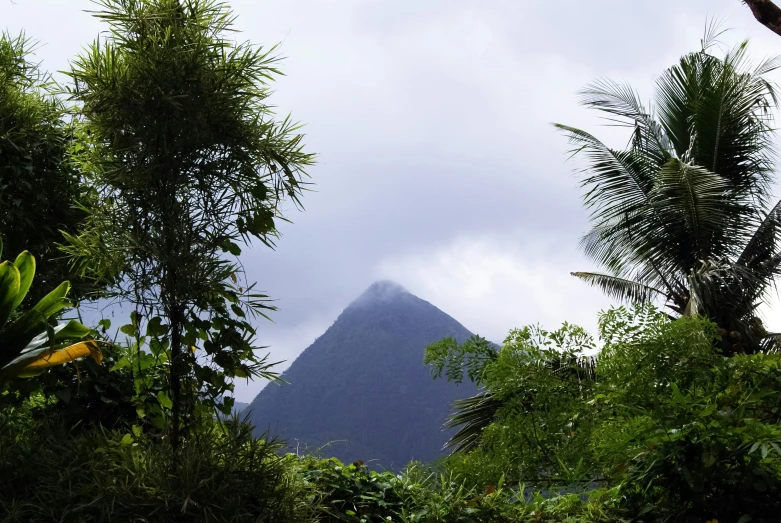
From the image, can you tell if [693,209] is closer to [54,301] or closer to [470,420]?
[470,420]

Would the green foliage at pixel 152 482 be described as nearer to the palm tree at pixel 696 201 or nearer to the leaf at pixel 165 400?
the leaf at pixel 165 400

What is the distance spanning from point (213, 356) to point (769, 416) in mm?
2814

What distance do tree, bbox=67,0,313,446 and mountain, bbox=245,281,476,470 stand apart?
49.8 meters

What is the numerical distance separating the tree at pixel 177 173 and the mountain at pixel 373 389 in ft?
163

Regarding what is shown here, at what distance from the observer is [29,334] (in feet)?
12.1

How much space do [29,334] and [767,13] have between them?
4191 millimetres

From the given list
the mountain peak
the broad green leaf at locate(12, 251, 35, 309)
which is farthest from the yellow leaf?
the mountain peak

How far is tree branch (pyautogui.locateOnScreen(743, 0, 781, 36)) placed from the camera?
3756 mm

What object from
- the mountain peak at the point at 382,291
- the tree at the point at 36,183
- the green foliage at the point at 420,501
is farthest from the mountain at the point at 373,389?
the green foliage at the point at 420,501

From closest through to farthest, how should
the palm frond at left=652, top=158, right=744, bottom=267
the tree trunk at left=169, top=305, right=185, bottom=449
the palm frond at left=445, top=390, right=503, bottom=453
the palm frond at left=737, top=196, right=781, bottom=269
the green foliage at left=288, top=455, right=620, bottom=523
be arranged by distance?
the green foliage at left=288, top=455, right=620, bottom=523 < the tree trunk at left=169, top=305, right=185, bottom=449 < the palm frond at left=445, top=390, right=503, bottom=453 < the palm frond at left=652, top=158, right=744, bottom=267 < the palm frond at left=737, top=196, right=781, bottom=269

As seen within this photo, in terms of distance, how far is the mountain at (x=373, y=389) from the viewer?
57438mm

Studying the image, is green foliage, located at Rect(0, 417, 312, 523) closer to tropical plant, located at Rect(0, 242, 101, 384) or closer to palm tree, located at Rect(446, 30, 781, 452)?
tropical plant, located at Rect(0, 242, 101, 384)

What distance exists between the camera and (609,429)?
11.8ft

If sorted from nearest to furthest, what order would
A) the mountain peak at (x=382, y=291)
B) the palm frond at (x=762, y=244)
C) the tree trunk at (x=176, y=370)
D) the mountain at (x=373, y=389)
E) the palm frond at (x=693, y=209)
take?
the tree trunk at (x=176, y=370)
the palm frond at (x=693, y=209)
the palm frond at (x=762, y=244)
the mountain at (x=373, y=389)
the mountain peak at (x=382, y=291)
